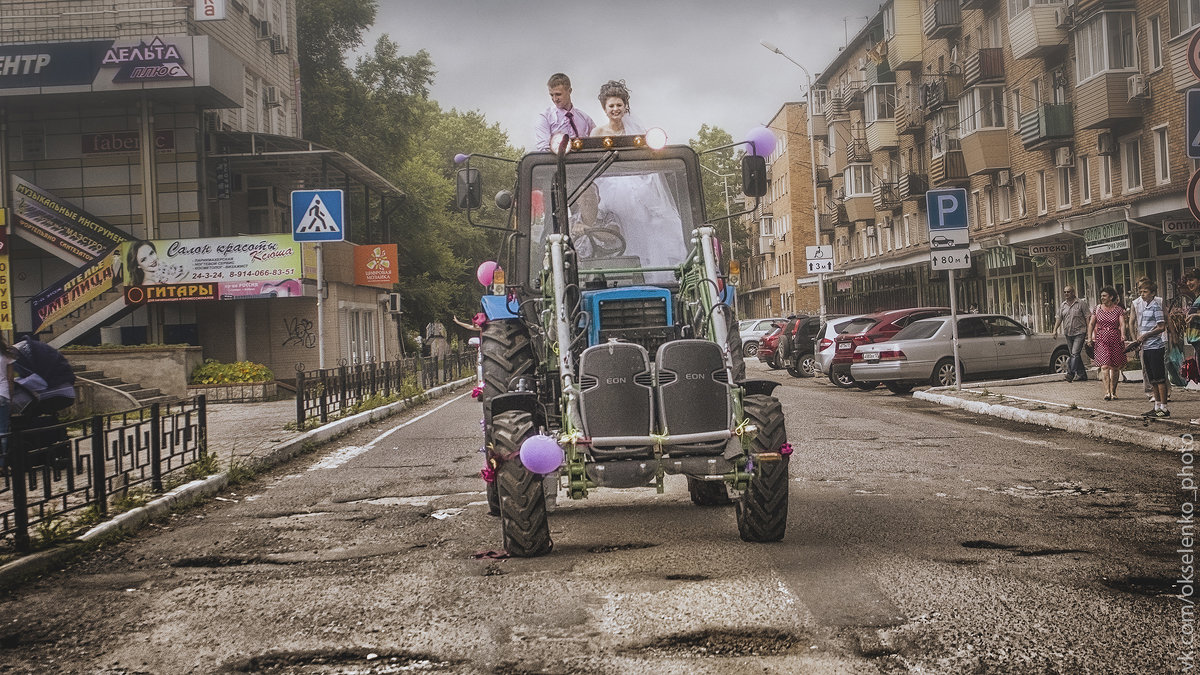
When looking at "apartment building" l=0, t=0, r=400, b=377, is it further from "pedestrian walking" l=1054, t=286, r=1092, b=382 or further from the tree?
the tree

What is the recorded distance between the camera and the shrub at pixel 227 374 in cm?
2638

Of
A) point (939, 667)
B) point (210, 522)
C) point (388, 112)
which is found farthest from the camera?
point (388, 112)

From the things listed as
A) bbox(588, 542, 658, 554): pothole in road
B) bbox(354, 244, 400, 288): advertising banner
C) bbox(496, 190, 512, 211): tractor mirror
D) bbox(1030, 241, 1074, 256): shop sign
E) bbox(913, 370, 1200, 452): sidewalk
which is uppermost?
bbox(354, 244, 400, 288): advertising banner

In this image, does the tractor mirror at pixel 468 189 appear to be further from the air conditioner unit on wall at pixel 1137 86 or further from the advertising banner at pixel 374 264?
the advertising banner at pixel 374 264

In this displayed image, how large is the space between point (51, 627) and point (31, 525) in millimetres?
2658

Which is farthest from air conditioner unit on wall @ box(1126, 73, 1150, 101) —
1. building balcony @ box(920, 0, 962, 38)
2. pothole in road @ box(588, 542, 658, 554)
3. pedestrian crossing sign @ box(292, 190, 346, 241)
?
pothole in road @ box(588, 542, 658, 554)

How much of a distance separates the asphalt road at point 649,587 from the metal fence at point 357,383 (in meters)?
7.43

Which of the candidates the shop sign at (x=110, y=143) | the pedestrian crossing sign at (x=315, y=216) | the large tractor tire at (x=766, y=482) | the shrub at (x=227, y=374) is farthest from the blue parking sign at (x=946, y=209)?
the shop sign at (x=110, y=143)

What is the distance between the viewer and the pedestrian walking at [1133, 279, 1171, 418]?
14.3 metres

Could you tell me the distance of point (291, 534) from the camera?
838cm

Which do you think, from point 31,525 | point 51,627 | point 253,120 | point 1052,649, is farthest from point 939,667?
point 253,120

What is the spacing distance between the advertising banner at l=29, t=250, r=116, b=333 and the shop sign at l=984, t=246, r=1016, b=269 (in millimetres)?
27437

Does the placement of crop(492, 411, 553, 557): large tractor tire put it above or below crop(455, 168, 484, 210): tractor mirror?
below

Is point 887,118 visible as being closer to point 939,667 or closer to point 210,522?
point 210,522
